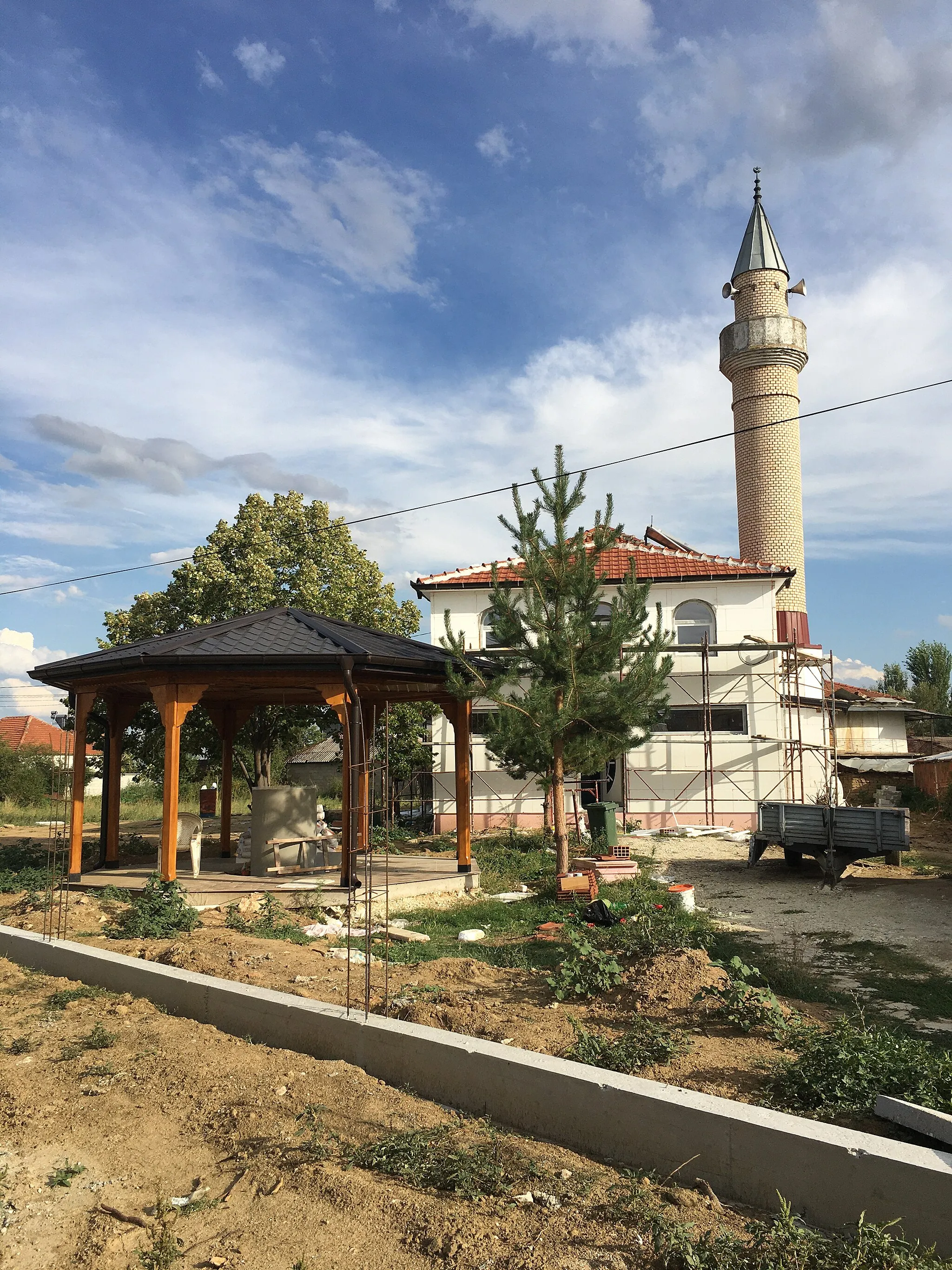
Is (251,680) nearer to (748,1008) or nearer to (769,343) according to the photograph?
(748,1008)

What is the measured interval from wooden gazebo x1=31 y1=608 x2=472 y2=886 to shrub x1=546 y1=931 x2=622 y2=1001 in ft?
9.83

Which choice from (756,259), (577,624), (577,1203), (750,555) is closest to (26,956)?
(577,1203)

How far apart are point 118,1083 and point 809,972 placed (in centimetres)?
596

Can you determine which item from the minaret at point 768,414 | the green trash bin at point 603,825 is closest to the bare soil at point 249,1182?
the green trash bin at point 603,825

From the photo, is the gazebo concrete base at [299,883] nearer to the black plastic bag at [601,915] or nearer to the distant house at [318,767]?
the black plastic bag at [601,915]

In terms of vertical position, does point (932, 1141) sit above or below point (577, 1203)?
above

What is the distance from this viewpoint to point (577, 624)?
43.0 feet

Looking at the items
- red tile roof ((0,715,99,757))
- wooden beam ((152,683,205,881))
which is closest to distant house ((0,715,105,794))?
red tile roof ((0,715,99,757))

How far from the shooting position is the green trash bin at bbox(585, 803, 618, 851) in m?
16.6

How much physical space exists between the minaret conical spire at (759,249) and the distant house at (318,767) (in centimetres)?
2613

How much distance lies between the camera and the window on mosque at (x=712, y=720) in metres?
22.6

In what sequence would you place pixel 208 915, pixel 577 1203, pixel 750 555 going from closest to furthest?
pixel 577 1203
pixel 208 915
pixel 750 555

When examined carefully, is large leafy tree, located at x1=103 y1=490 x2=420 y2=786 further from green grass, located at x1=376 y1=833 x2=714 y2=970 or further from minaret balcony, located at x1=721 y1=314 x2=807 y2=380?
minaret balcony, located at x1=721 y1=314 x2=807 y2=380

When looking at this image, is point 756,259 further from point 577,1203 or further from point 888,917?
point 577,1203
